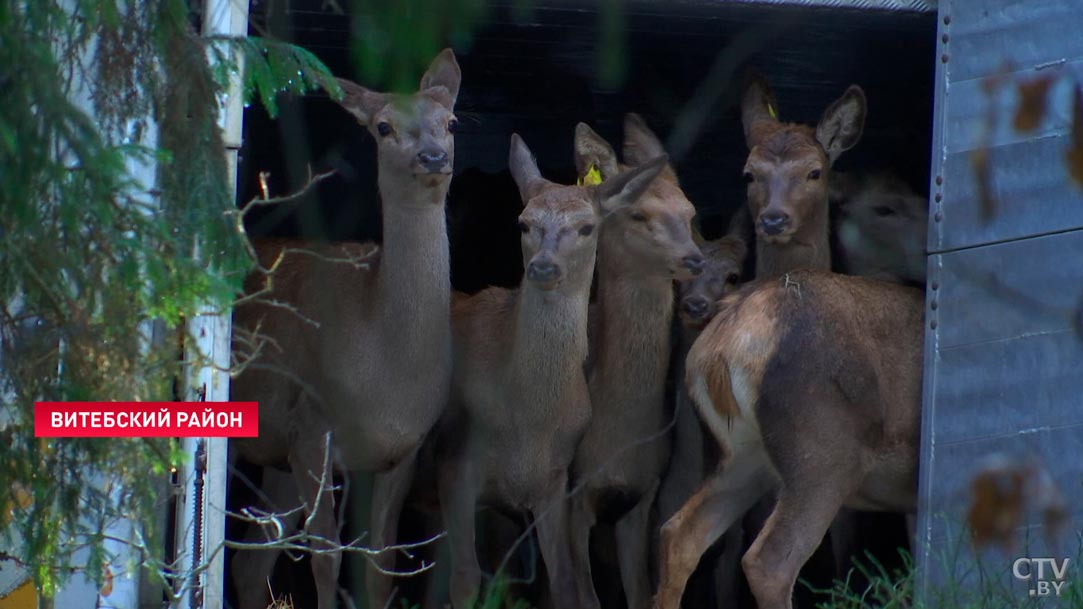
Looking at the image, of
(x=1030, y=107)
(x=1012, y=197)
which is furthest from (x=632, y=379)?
(x=1030, y=107)

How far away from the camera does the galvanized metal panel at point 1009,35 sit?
7688 mm

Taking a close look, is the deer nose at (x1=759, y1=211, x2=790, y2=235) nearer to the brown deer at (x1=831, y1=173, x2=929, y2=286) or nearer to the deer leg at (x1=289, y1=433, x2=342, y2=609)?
the brown deer at (x1=831, y1=173, x2=929, y2=286)

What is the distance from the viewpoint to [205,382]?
23.7 ft

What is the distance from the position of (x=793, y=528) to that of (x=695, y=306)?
1901 mm

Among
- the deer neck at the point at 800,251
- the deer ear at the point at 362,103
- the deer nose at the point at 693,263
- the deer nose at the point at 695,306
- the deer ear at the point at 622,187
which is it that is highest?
the deer ear at the point at 362,103

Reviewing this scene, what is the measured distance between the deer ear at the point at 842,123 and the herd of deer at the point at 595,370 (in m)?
0.01

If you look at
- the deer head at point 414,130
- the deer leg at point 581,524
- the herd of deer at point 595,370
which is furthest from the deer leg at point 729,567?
the deer head at point 414,130

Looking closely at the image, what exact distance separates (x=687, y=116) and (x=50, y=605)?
7.41m

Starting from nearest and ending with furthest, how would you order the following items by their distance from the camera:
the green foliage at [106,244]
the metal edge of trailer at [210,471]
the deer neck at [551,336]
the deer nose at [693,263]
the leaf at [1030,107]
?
the leaf at [1030,107] < the green foliage at [106,244] < the metal edge of trailer at [210,471] < the deer neck at [551,336] < the deer nose at [693,263]

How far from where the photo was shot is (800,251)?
30.9ft

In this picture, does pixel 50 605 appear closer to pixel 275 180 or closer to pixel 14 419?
pixel 14 419

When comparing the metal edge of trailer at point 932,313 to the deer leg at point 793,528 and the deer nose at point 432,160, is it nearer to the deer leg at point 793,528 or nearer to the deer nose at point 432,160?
the deer leg at point 793,528

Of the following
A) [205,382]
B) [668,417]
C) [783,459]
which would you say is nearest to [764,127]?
[668,417]

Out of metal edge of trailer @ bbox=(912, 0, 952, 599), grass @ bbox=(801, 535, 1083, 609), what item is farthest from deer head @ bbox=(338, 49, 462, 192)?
grass @ bbox=(801, 535, 1083, 609)
